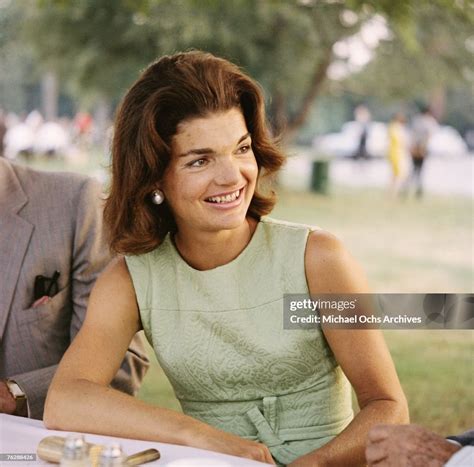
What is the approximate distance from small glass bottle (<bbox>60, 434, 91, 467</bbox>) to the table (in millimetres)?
98

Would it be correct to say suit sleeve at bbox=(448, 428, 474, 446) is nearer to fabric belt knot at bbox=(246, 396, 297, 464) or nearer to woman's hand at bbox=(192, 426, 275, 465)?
woman's hand at bbox=(192, 426, 275, 465)

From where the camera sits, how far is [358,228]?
900cm

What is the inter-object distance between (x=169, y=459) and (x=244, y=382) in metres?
0.39

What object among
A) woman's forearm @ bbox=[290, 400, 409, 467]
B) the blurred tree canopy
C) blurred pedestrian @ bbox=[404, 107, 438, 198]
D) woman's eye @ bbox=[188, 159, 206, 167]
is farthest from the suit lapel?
blurred pedestrian @ bbox=[404, 107, 438, 198]

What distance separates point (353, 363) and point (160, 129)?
1.58ft

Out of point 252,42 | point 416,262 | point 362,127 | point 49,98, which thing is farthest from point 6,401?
point 49,98

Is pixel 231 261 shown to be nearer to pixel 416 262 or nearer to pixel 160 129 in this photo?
pixel 160 129

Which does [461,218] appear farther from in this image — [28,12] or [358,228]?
[28,12]

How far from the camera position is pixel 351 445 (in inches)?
49.7

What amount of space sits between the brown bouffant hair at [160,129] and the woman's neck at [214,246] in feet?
0.19

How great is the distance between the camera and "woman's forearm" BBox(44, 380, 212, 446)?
1176mm

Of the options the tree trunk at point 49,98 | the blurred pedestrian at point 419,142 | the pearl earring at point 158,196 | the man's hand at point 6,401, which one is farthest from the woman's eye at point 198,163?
the tree trunk at point 49,98

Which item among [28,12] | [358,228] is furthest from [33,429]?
[28,12]

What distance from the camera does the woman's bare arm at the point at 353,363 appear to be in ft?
4.15
